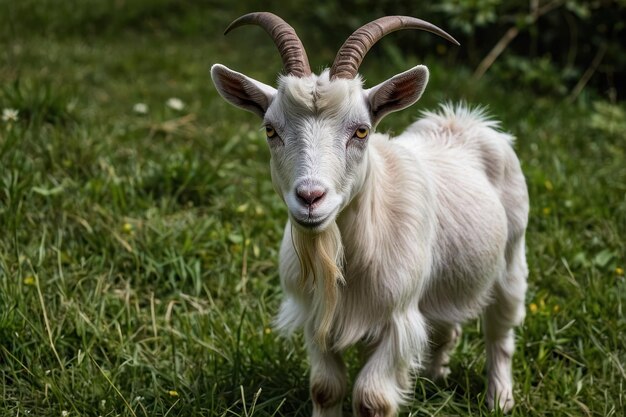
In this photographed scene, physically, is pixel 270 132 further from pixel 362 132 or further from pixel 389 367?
pixel 389 367

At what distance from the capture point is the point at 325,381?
3980mm

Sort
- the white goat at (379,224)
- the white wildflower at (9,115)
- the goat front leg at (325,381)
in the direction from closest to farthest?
the white goat at (379,224)
the goat front leg at (325,381)
the white wildflower at (9,115)

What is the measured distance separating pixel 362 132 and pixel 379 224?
49 centimetres

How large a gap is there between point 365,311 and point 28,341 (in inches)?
68.4

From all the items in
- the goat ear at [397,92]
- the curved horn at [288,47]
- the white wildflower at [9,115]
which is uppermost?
the curved horn at [288,47]

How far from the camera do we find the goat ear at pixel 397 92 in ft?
12.2

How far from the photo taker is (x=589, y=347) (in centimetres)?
482

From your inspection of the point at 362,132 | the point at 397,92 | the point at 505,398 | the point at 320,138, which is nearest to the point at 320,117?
the point at 320,138

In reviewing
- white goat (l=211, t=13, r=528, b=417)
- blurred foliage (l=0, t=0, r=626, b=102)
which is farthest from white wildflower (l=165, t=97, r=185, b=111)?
white goat (l=211, t=13, r=528, b=417)

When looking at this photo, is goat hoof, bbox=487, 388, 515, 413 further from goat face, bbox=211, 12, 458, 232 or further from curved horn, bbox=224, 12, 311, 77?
curved horn, bbox=224, 12, 311, 77

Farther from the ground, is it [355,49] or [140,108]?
[355,49]

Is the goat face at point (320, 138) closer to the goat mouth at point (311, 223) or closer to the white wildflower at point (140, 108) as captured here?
the goat mouth at point (311, 223)

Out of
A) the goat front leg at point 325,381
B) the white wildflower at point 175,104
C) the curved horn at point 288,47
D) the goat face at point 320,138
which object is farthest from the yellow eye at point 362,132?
the white wildflower at point 175,104

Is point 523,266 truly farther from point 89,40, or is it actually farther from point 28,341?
point 89,40
